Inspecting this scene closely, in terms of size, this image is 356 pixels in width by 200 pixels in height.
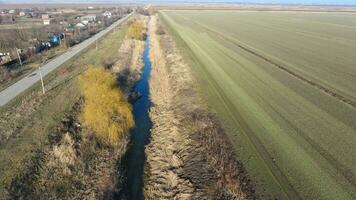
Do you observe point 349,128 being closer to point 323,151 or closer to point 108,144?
point 323,151

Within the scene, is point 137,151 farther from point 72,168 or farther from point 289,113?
point 289,113

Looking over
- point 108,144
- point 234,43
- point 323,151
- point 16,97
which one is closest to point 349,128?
point 323,151

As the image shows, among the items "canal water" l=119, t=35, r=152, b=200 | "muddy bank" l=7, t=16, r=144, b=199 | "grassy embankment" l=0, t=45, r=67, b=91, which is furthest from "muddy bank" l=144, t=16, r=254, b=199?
"grassy embankment" l=0, t=45, r=67, b=91

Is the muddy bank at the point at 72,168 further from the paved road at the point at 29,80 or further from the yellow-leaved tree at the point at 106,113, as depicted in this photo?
the paved road at the point at 29,80

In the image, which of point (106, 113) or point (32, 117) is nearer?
point (106, 113)

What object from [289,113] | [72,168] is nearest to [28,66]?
[72,168]

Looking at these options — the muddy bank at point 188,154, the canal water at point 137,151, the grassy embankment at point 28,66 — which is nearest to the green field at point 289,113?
the muddy bank at point 188,154
